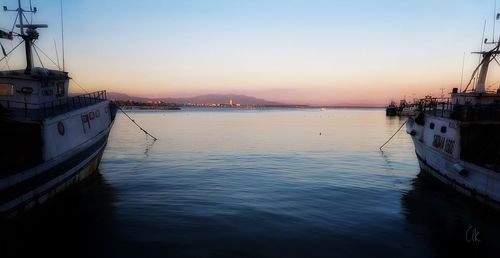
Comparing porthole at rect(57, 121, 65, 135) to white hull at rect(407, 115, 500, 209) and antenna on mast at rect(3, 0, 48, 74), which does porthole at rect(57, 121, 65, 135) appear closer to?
antenna on mast at rect(3, 0, 48, 74)

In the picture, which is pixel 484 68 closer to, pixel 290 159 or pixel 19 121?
pixel 290 159

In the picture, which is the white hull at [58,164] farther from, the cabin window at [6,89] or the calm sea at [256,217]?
the cabin window at [6,89]

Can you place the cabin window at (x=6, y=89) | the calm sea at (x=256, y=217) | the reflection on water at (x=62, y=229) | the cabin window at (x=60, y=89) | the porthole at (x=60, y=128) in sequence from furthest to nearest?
1. the cabin window at (x=60, y=89)
2. the cabin window at (x=6, y=89)
3. the porthole at (x=60, y=128)
4. the calm sea at (x=256, y=217)
5. the reflection on water at (x=62, y=229)

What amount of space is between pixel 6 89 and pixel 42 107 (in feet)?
7.15

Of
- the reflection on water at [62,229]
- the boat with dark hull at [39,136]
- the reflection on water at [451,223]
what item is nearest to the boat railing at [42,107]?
the boat with dark hull at [39,136]

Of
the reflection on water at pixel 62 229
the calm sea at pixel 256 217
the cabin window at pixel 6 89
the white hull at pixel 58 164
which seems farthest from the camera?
the cabin window at pixel 6 89

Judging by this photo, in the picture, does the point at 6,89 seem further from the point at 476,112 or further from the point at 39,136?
the point at 476,112

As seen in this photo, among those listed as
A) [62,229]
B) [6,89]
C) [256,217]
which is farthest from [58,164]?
[256,217]

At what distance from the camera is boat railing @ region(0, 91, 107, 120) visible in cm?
1795

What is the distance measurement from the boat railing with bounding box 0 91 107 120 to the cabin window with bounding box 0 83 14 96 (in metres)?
0.61

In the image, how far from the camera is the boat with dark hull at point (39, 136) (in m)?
15.0

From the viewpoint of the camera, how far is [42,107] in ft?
73.4

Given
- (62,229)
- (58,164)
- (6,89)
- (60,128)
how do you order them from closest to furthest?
1. (62,229)
2. (58,164)
3. (60,128)
4. (6,89)

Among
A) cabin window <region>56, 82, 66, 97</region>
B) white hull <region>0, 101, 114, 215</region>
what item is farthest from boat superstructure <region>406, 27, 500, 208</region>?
cabin window <region>56, 82, 66, 97</region>
